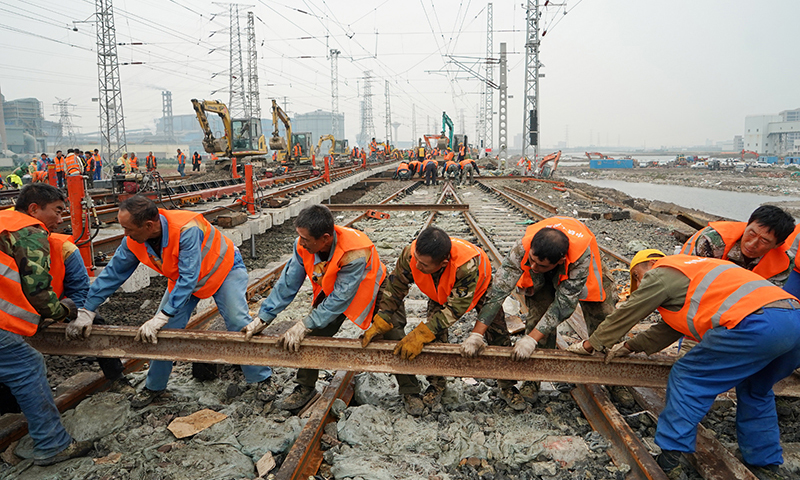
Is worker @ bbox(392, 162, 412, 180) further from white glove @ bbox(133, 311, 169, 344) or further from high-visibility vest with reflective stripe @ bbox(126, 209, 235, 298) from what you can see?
white glove @ bbox(133, 311, 169, 344)

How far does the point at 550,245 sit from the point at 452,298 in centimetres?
67

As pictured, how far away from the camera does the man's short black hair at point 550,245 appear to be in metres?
2.81

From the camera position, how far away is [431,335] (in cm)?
292

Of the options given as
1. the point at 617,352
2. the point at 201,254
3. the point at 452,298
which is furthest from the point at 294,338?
the point at 617,352

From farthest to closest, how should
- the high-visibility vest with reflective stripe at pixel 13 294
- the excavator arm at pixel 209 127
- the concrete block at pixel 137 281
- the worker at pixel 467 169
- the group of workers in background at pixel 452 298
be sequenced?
1. the worker at pixel 467 169
2. the excavator arm at pixel 209 127
3. the concrete block at pixel 137 281
4. the high-visibility vest with reflective stripe at pixel 13 294
5. the group of workers in background at pixel 452 298

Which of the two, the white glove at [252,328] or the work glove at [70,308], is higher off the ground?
the work glove at [70,308]

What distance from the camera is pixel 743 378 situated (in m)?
2.36

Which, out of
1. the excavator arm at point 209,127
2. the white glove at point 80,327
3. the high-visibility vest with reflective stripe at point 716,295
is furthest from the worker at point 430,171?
the high-visibility vest with reflective stripe at point 716,295

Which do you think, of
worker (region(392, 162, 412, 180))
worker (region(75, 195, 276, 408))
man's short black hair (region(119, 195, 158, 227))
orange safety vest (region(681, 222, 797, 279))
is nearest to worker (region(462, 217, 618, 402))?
Answer: orange safety vest (region(681, 222, 797, 279))

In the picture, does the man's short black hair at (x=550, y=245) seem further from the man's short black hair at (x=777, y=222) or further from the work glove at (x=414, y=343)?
the man's short black hair at (x=777, y=222)

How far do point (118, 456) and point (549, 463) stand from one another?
240cm

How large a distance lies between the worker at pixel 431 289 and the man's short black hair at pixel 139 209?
1535mm

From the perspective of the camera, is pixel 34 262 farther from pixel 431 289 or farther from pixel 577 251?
pixel 577 251

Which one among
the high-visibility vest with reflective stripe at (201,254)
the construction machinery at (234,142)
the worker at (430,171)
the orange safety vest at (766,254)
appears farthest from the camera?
the worker at (430,171)
